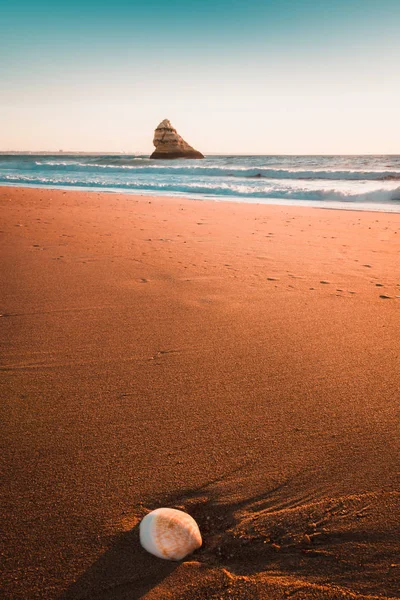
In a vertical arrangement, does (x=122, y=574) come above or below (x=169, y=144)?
below

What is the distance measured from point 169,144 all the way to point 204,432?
2557 inches

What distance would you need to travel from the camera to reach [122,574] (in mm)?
1034

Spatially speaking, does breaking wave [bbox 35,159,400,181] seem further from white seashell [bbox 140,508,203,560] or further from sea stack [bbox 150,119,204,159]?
sea stack [bbox 150,119,204,159]

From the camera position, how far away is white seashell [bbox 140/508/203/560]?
42.5 inches

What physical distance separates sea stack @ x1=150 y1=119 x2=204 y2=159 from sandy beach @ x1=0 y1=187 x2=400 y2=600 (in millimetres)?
61861

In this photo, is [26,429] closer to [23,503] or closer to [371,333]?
[23,503]

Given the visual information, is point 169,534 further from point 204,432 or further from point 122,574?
point 204,432

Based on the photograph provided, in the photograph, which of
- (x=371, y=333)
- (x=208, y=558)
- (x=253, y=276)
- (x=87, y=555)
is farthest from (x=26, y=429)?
(x=253, y=276)

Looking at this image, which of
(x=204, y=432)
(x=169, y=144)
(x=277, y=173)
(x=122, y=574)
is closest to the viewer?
(x=122, y=574)

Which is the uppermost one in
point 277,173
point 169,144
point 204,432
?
point 169,144

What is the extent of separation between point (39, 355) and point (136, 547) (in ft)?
4.04

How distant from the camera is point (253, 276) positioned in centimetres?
350

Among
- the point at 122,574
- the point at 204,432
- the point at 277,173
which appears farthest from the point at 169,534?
the point at 277,173

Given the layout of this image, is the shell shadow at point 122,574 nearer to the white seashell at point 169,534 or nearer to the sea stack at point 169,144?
the white seashell at point 169,534
